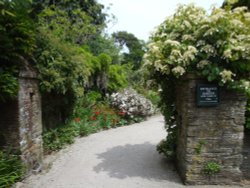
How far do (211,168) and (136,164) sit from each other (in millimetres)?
1843

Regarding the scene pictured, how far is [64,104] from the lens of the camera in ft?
24.7

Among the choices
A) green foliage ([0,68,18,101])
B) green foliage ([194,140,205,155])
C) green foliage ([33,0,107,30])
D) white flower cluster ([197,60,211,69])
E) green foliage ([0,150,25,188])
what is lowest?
green foliage ([0,150,25,188])

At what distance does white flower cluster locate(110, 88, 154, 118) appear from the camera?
10.2 meters

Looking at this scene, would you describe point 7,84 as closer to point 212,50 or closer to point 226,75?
point 212,50

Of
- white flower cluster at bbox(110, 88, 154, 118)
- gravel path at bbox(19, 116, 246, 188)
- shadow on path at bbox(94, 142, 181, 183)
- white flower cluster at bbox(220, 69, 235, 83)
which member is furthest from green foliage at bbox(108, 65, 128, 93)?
white flower cluster at bbox(220, 69, 235, 83)

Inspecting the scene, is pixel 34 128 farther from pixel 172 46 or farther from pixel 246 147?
pixel 246 147

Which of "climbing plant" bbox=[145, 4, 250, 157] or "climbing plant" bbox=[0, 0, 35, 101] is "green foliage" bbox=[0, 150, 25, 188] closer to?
"climbing plant" bbox=[0, 0, 35, 101]

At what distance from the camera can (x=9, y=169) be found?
165 inches

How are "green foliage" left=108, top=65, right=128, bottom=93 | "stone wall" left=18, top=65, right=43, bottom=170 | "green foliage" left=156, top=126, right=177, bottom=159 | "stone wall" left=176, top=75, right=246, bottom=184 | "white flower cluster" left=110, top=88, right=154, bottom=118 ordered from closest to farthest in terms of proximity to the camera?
"stone wall" left=176, top=75, right=246, bottom=184 < "stone wall" left=18, top=65, right=43, bottom=170 < "green foliage" left=156, top=126, right=177, bottom=159 < "white flower cluster" left=110, top=88, right=154, bottom=118 < "green foliage" left=108, top=65, right=128, bottom=93

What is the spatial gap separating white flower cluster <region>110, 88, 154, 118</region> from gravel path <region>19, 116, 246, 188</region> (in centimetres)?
233

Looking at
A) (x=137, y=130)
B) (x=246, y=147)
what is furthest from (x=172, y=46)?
(x=137, y=130)

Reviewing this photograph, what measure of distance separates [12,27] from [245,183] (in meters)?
5.40

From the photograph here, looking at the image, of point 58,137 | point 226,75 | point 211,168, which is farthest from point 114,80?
point 226,75

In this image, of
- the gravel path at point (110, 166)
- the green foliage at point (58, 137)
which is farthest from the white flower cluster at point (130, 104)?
the green foliage at point (58, 137)
